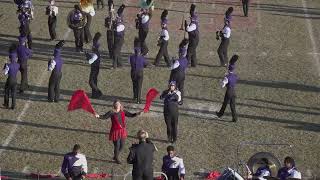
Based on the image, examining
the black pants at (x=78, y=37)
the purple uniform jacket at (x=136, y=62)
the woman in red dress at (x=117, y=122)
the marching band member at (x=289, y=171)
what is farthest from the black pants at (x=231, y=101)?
the black pants at (x=78, y=37)

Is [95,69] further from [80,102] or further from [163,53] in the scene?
[80,102]

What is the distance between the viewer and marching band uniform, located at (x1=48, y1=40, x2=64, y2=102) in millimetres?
16906

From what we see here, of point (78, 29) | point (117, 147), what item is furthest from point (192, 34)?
point (117, 147)

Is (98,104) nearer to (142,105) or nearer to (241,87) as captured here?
(142,105)

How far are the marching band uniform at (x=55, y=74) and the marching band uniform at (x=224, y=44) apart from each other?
17.6 feet

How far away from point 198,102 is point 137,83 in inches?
73.7

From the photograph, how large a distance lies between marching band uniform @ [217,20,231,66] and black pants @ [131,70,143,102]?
368cm

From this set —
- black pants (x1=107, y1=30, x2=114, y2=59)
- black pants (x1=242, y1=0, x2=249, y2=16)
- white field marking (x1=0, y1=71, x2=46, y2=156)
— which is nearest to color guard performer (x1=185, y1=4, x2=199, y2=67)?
black pants (x1=107, y1=30, x2=114, y2=59)

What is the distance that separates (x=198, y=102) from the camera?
57.8ft

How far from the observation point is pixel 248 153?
583 inches

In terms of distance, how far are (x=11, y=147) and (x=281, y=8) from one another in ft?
51.5

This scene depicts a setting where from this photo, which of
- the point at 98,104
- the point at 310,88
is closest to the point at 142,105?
the point at 98,104

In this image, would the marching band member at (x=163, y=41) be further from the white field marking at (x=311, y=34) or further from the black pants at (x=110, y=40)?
the white field marking at (x=311, y=34)

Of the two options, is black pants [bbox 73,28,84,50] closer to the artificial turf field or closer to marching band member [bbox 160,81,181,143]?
the artificial turf field
